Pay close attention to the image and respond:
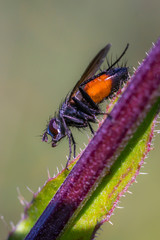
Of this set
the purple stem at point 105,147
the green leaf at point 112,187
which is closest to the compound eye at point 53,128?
the green leaf at point 112,187

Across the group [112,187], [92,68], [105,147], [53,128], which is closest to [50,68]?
[53,128]

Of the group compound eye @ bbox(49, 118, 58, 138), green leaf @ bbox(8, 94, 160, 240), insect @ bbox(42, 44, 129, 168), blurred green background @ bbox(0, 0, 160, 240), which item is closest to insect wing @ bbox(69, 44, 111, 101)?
insect @ bbox(42, 44, 129, 168)

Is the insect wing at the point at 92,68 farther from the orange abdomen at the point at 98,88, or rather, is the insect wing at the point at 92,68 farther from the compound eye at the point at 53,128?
the compound eye at the point at 53,128

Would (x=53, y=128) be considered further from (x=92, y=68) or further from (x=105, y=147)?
(x=105, y=147)

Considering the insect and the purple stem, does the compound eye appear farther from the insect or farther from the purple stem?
the purple stem

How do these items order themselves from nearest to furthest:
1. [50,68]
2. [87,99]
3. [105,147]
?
[105,147] < [87,99] < [50,68]

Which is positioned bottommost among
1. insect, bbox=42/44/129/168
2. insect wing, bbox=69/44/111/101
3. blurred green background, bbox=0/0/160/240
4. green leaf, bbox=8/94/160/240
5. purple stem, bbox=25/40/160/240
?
blurred green background, bbox=0/0/160/240

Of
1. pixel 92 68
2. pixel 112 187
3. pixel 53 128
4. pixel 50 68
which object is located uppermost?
pixel 112 187

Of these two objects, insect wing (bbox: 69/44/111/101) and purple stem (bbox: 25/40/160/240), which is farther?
insect wing (bbox: 69/44/111/101)

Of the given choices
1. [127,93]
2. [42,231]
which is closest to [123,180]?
[42,231]
